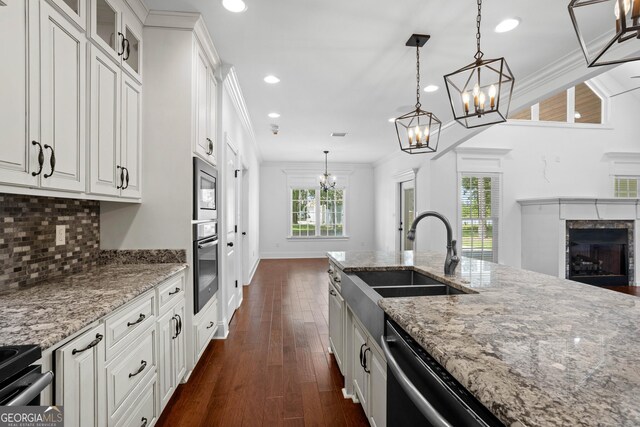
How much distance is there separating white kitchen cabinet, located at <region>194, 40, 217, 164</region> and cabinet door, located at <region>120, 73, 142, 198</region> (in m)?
0.38

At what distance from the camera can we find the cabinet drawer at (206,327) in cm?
251

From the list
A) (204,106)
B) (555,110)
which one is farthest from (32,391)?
(555,110)

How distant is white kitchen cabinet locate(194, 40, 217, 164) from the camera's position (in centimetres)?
240

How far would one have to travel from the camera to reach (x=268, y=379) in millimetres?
2389

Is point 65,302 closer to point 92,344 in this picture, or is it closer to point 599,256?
point 92,344

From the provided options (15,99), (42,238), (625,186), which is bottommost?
(42,238)

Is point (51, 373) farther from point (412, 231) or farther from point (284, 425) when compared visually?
point (412, 231)

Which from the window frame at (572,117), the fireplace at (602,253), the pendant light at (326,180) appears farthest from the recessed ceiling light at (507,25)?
the pendant light at (326,180)

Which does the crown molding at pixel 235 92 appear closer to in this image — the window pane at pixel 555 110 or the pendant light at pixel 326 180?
the pendant light at pixel 326 180

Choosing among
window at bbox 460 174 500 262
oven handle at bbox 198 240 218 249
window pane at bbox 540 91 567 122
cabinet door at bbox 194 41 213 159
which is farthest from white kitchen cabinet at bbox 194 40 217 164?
window pane at bbox 540 91 567 122

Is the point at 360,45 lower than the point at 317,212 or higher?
higher

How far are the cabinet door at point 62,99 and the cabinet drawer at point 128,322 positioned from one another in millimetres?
635

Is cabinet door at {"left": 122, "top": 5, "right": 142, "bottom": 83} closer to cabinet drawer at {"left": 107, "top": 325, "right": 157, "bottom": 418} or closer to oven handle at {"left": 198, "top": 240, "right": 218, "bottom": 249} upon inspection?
oven handle at {"left": 198, "top": 240, "right": 218, "bottom": 249}

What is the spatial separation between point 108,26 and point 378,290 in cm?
220
